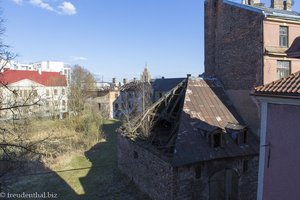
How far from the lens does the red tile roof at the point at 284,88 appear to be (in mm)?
7052

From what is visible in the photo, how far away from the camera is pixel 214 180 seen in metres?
15.5

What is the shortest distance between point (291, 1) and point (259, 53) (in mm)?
7736

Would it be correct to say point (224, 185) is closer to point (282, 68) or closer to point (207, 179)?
point (207, 179)

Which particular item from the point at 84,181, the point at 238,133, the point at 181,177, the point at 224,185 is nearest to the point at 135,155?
the point at 84,181

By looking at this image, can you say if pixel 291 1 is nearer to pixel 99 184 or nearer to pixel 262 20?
pixel 262 20

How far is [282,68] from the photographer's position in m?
17.1

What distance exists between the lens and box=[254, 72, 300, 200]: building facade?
282 inches

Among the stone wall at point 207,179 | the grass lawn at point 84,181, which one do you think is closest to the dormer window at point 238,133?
the stone wall at point 207,179

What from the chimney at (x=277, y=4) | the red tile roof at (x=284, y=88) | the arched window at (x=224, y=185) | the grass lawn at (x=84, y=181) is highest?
the chimney at (x=277, y=4)

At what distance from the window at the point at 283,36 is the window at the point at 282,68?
1.06 metres

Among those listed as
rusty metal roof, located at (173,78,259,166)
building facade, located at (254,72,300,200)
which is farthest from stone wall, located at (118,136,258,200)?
building facade, located at (254,72,300,200)

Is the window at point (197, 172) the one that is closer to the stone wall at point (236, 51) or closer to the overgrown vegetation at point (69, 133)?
the stone wall at point (236, 51)

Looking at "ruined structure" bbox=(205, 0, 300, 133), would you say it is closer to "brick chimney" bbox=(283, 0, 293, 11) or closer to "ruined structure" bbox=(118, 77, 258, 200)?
"brick chimney" bbox=(283, 0, 293, 11)

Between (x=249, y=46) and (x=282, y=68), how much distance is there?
7.33ft
